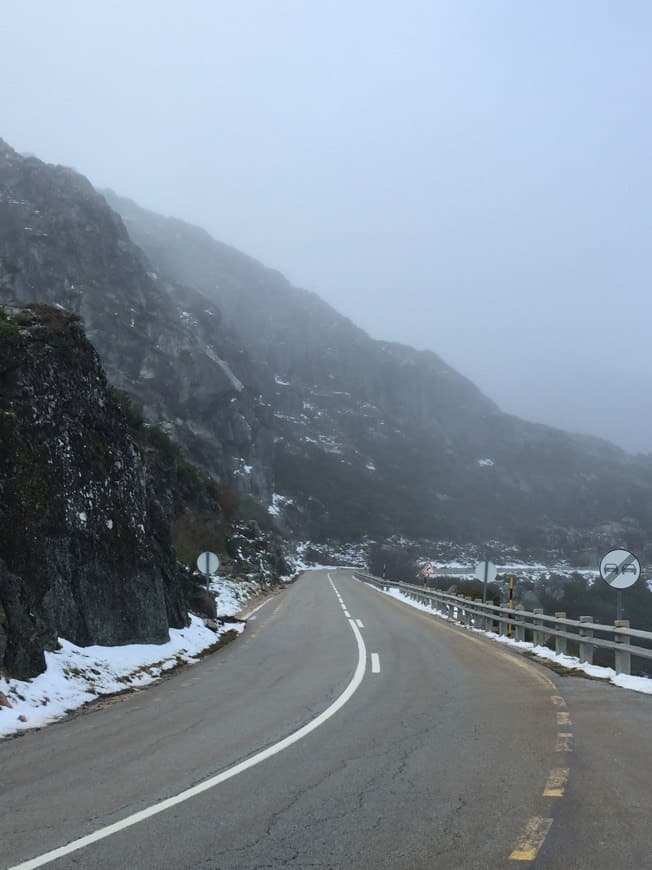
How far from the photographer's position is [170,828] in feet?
16.4

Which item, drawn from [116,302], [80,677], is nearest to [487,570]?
[80,677]

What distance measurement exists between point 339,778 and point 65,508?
338 inches

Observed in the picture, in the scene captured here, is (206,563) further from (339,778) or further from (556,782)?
(556,782)

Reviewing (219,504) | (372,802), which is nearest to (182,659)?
(372,802)

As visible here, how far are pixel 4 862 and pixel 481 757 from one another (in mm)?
4282

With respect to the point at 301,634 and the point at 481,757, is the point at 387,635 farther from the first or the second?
the point at 481,757

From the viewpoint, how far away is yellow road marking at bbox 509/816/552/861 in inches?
Answer: 169

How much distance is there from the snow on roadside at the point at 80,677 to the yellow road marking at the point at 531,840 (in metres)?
6.14

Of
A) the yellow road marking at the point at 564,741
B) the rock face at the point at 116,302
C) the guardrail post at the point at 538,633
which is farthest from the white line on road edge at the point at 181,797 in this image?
the rock face at the point at 116,302

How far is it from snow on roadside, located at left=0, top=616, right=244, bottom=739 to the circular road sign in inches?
332

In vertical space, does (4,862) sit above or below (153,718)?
above

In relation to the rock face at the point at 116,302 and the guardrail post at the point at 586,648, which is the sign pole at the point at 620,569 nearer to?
the guardrail post at the point at 586,648

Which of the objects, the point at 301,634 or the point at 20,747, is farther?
the point at 301,634

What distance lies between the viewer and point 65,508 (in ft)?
42.8
